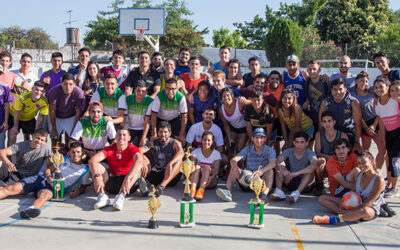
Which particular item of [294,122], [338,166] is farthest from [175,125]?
[338,166]

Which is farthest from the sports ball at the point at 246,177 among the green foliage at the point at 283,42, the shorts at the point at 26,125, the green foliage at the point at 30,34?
the green foliage at the point at 30,34

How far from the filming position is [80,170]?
581cm

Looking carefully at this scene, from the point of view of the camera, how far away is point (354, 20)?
33.3 m

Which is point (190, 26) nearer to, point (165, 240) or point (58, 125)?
point (58, 125)

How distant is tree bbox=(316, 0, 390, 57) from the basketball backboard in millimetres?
20065

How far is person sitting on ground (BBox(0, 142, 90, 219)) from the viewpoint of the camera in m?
5.48

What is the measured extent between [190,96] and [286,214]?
2789mm

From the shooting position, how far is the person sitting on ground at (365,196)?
15.3 ft

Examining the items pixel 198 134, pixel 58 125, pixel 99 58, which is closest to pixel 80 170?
pixel 58 125

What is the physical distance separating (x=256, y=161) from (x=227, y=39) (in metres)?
41.1

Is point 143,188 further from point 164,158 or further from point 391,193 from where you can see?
point 391,193

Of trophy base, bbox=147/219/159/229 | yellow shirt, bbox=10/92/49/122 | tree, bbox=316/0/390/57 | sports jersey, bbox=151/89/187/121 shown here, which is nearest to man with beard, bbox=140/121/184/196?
sports jersey, bbox=151/89/187/121

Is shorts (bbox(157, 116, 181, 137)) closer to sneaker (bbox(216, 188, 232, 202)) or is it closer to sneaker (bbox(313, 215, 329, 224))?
sneaker (bbox(216, 188, 232, 202))

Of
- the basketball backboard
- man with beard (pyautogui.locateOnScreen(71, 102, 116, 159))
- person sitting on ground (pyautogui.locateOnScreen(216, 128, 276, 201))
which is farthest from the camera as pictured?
the basketball backboard
